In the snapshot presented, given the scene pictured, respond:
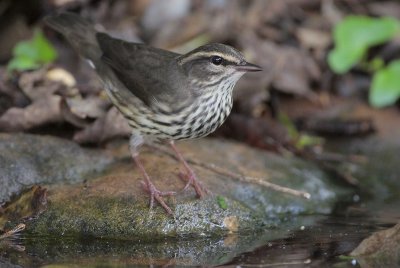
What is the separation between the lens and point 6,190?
510 centimetres

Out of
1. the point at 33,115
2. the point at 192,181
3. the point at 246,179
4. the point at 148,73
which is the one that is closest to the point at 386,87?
the point at 246,179

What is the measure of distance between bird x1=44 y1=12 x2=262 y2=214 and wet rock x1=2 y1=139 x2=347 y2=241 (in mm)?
97

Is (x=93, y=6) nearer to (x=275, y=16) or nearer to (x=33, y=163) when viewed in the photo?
(x=275, y=16)

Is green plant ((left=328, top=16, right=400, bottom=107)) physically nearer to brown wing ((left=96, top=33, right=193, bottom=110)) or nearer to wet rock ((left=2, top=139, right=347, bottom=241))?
wet rock ((left=2, top=139, right=347, bottom=241))

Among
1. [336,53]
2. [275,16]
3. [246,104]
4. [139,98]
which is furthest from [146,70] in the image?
[275,16]

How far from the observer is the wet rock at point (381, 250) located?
415cm

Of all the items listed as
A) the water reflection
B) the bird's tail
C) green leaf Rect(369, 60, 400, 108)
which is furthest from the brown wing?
green leaf Rect(369, 60, 400, 108)

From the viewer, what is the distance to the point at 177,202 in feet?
16.7

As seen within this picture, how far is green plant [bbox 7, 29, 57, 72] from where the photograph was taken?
23.5ft

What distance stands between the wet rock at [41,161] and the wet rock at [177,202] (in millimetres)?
64

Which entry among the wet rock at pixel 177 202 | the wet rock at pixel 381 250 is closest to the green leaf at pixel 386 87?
the wet rock at pixel 177 202

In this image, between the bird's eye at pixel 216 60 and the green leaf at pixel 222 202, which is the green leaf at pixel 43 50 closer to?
the bird's eye at pixel 216 60

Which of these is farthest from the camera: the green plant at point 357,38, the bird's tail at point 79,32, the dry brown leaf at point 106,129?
the green plant at point 357,38

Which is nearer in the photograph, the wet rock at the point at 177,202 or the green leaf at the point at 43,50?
the wet rock at the point at 177,202
